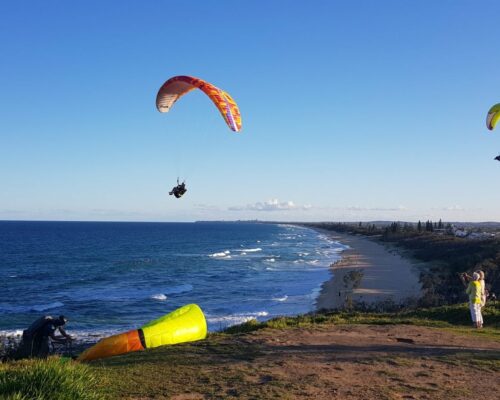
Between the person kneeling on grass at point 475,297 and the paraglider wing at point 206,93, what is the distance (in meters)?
7.68

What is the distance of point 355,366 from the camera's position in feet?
31.9

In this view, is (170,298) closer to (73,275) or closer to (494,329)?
(73,275)

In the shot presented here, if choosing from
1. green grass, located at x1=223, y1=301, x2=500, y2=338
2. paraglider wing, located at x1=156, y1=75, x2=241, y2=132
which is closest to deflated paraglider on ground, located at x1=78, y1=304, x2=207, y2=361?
green grass, located at x1=223, y1=301, x2=500, y2=338

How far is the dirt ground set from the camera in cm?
820

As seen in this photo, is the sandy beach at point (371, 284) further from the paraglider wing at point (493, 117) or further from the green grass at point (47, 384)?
the green grass at point (47, 384)

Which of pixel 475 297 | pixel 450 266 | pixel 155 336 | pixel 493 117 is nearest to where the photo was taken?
pixel 155 336

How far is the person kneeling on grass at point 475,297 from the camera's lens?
13753mm

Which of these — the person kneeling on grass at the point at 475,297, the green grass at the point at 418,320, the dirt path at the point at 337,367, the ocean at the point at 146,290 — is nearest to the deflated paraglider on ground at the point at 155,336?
the dirt path at the point at 337,367

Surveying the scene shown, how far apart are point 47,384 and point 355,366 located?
18.4 feet

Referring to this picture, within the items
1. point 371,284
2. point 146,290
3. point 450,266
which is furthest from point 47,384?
point 450,266

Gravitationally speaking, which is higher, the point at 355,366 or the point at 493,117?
the point at 493,117

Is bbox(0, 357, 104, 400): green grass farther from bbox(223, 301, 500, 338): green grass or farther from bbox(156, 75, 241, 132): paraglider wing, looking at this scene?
bbox(156, 75, 241, 132): paraglider wing

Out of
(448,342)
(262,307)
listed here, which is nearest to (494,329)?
(448,342)

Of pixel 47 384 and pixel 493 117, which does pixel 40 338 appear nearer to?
pixel 47 384
